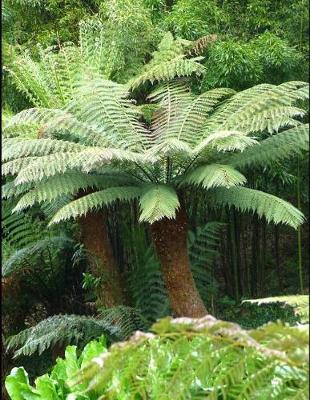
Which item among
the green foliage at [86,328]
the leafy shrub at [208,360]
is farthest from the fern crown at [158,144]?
the leafy shrub at [208,360]

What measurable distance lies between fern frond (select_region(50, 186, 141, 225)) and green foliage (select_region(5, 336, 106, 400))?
50 cm

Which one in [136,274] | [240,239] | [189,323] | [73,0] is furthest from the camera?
[240,239]

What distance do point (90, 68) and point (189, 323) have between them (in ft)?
6.79

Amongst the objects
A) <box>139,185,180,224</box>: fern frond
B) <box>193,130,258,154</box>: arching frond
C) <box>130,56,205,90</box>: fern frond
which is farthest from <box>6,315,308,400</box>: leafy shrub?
<box>130,56,205,90</box>: fern frond

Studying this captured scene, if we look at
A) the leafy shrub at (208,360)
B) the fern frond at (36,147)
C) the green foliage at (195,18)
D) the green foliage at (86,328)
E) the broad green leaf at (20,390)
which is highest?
the green foliage at (195,18)

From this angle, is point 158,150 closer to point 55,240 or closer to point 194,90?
point 194,90

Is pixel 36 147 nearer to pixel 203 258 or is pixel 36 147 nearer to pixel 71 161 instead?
pixel 71 161

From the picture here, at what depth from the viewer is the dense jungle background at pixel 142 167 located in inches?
88.7

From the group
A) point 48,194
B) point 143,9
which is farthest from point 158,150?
point 143,9

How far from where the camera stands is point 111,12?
9.66 ft

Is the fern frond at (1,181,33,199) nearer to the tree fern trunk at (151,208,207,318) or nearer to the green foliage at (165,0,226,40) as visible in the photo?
the tree fern trunk at (151,208,207,318)

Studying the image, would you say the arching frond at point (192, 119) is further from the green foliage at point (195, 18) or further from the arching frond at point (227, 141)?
the green foliage at point (195, 18)

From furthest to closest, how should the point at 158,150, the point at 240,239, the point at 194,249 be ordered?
1. the point at 240,239
2. the point at 194,249
3. the point at 158,150

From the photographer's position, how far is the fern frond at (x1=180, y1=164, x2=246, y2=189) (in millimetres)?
2068
